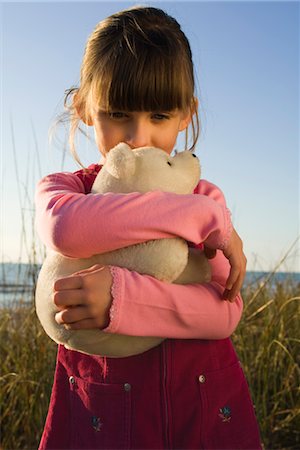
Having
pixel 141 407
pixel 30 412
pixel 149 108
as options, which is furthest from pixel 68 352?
pixel 30 412

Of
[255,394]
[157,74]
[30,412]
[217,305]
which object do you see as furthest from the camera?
[255,394]

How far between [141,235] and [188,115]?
1.60ft

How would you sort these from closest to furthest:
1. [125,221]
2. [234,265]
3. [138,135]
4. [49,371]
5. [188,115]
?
[125,221] < [234,265] < [138,135] < [188,115] < [49,371]

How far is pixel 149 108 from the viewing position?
1244mm

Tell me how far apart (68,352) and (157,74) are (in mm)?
677

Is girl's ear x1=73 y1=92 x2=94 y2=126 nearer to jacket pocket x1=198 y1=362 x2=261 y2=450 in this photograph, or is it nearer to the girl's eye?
the girl's eye

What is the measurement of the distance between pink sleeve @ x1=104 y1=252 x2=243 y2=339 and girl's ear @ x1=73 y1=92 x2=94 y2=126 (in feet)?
1.62

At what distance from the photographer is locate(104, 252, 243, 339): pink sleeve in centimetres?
104

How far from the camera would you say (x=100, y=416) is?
3.94ft

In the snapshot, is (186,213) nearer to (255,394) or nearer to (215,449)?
(215,449)

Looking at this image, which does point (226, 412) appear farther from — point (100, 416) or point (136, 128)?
point (136, 128)

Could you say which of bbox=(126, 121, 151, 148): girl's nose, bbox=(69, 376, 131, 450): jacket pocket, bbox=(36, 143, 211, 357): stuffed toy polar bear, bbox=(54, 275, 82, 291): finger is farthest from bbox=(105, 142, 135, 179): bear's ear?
bbox=(69, 376, 131, 450): jacket pocket

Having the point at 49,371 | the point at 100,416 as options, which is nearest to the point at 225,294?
the point at 100,416

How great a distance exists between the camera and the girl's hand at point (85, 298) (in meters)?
1.02
